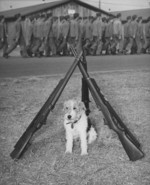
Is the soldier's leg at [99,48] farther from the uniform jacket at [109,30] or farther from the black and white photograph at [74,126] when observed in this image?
the black and white photograph at [74,126]

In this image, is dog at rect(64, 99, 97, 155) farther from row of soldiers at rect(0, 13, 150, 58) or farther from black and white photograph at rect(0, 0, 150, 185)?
row of soldiers at rect(0, 13, 150, 58)

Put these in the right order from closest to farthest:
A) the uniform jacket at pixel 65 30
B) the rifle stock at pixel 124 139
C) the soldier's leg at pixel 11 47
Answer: the rifle stock at pixel 124 139, the soldier's leg at pixel 11 47, the uniform jacket at pixel 65 30

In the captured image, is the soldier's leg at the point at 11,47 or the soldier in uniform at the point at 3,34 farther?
the soldier in uniform at the point at 3,34

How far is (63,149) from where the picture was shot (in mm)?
4469

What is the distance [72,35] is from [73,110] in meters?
15.6

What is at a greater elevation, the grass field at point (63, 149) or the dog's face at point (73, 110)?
the dog's face at point (73, 110)

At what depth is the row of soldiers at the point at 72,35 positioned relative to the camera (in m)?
17.7

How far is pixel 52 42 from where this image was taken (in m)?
18.8

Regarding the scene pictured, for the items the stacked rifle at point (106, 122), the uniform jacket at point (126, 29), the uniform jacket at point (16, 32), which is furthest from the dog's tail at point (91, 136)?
the uniform jacket at point (126, 29)

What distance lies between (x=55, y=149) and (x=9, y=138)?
902 mm

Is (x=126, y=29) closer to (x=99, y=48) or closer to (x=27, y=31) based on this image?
(x=99, y=48)

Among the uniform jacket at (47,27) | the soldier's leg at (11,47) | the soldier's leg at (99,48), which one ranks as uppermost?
the uniform jacket at (47,27)

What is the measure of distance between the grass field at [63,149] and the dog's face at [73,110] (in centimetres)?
53

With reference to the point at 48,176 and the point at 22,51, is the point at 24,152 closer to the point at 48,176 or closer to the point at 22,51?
the point at 48,176
